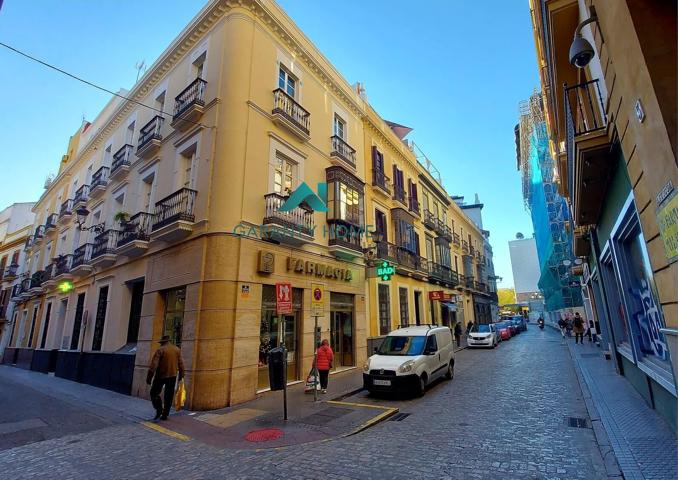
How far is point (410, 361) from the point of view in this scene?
9.16 m

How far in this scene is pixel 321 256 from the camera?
508 inches

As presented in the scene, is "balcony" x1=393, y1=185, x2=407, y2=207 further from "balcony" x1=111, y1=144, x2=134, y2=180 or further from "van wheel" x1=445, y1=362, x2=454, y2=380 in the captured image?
"balcony" x1=111, y1=144, x2=134, y2=180

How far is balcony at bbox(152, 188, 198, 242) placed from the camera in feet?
32.8

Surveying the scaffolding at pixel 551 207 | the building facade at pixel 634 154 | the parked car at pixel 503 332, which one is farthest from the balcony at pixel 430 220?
the building facade at pixel 634 154

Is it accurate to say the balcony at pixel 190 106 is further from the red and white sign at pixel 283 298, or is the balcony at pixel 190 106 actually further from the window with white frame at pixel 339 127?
the red and white sign at pixel 283 298

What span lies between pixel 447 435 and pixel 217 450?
160 inches

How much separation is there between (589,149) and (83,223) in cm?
2154

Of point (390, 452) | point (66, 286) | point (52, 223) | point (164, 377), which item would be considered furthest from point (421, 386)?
point (52, 223)

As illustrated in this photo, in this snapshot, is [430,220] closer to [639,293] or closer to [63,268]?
[639,293]

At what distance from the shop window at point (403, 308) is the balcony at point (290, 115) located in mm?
10386

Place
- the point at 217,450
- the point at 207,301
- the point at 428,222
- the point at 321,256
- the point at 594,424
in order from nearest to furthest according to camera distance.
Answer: the point at 217,450 → the point at 594,424 → the point at 207,301 → the point at 321,256 → the point at 428,222

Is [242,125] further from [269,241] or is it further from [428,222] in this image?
[428,222]

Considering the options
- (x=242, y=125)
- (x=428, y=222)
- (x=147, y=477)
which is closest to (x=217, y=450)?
(x=147, y=477)

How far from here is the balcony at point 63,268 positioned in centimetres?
1681
